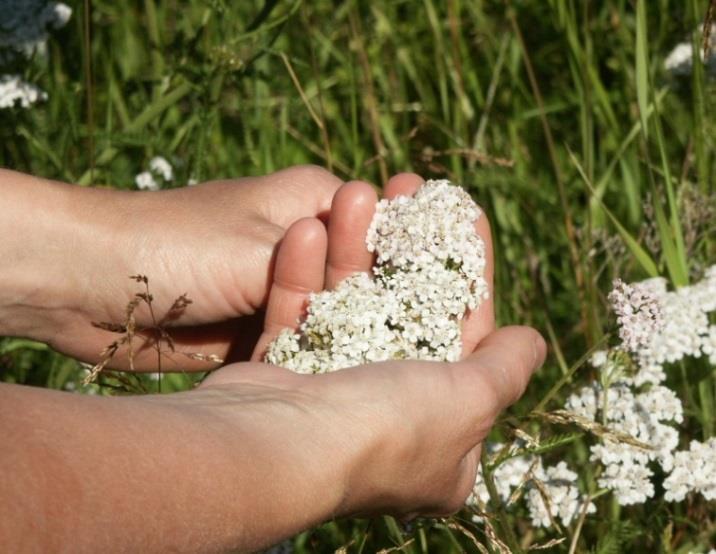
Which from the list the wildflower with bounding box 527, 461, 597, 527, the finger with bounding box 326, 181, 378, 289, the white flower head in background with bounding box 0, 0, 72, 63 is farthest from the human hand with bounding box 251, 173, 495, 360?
the white flower head in background with bounding box 0, 0, 72, 63

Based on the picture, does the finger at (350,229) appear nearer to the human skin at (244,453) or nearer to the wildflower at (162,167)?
the human skin at (244,453)

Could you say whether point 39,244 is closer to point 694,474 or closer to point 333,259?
point 333,259

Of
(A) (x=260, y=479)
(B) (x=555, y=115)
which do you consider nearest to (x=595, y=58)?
(B) (x=555, y=115)

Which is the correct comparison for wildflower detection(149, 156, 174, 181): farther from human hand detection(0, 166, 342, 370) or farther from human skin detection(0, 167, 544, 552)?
human skin detection(0, 167, 544, 552)

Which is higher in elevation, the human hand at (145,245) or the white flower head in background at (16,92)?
the white flower head in background at (16,92)

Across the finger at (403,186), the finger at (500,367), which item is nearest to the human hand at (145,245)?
the finger at (403,186)

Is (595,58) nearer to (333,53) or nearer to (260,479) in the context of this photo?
(333,53)

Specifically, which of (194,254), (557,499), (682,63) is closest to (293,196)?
(194,254)
